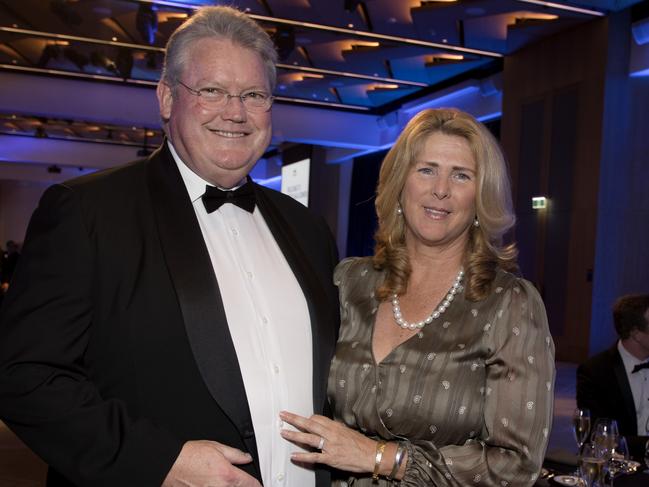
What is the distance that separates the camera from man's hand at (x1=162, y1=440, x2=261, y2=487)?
1460mm

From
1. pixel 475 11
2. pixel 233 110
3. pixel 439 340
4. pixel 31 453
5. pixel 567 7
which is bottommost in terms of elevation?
pixel 31 453

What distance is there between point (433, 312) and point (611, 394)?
242 cm

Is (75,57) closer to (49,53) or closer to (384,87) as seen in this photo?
(49,53)

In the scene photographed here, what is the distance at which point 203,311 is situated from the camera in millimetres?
1626

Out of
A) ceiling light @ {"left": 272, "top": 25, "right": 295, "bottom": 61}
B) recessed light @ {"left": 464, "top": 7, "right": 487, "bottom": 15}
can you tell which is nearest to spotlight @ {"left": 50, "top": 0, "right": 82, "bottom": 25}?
ceiling light @ {"left": 272, "top": 25, "right": 295, "bottom": 61}

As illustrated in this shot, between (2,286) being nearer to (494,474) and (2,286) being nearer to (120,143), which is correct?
Answer: (120,143)

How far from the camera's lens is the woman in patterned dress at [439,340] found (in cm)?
193

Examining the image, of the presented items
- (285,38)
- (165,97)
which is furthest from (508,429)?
(285,38)

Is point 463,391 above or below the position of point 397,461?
above

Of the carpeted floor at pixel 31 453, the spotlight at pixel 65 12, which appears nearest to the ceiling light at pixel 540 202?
the carpeted floor at pixel 31 453

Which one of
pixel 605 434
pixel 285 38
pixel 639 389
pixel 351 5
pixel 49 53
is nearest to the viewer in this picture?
pixel 605 434

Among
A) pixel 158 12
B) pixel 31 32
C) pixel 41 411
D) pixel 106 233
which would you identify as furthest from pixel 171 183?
pixel 31 32

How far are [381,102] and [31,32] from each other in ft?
22.2

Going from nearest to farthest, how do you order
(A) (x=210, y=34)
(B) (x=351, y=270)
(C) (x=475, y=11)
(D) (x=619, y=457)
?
1. (A) (x=210, y=34)
2. (B) (x=351, y=270)
3. (D) (x=619, y=457)
4. (C) (x=475, y=11)
